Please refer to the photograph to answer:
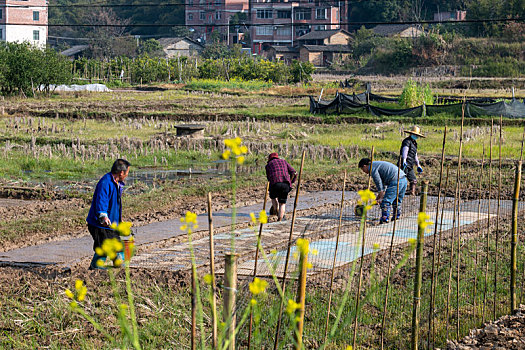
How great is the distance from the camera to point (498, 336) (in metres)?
5.63

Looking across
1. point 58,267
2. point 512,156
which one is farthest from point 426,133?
point 58,267

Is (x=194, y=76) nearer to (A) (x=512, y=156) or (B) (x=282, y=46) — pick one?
(B) (x=282, y=46)

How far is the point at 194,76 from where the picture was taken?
2194 inches

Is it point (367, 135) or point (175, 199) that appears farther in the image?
point (367, 135)

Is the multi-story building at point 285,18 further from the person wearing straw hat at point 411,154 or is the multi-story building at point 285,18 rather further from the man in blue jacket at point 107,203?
the man in blue jacket at point 107,203

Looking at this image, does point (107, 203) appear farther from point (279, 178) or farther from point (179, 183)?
point (179, 183)

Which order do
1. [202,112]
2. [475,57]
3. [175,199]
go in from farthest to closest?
[475,57] < [202,112] < [175,199]

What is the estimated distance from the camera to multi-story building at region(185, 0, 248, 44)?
→ 3489 inches

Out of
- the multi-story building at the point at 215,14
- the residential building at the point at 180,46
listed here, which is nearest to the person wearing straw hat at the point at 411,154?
the residential building at the point at 180,46

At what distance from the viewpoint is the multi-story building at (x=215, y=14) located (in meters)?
88.6

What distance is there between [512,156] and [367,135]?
560 cm

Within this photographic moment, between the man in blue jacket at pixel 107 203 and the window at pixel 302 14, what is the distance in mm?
78866

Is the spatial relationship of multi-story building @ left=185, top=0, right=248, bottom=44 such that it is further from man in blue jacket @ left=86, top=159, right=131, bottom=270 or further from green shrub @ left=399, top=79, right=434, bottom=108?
man in blue jacket @ left=86, top=159, right=131, bottom=270

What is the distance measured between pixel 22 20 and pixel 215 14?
2621 centimetres
